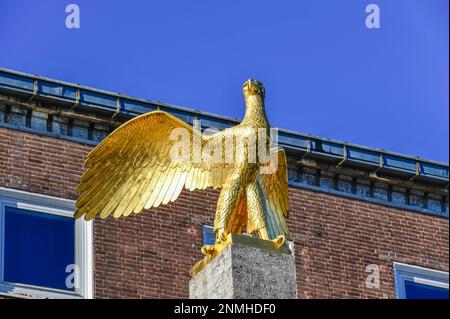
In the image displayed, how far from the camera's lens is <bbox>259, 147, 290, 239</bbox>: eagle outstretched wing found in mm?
32562

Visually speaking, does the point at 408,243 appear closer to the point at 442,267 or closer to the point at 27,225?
the point at 442,267

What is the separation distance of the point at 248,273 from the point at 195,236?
11.9 m

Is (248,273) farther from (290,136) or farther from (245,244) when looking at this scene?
(290,136)

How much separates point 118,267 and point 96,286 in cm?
81

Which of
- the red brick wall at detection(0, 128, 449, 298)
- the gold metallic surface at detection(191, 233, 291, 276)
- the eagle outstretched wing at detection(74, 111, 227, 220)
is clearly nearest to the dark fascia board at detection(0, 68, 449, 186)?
the red brick wall at detection(0, 128, 449, 298)

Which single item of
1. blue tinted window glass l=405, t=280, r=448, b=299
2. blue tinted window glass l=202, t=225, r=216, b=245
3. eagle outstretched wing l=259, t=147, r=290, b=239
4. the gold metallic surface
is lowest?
the gold metallic surface

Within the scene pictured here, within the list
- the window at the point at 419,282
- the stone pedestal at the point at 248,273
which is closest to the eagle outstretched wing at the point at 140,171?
the stone pedestal at the point at 248,273

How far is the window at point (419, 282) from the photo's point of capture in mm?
44781

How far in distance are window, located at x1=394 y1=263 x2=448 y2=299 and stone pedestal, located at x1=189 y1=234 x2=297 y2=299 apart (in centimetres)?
1382

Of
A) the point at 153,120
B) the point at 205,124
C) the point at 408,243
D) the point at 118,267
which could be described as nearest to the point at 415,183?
the point at 408,243

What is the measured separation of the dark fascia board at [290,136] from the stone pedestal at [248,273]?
37.9 ft

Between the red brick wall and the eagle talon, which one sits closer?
the eagle talon

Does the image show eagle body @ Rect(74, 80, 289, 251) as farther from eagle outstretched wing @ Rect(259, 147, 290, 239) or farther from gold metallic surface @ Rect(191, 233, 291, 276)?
gold metallic surface @ Rect(191, 233, 291, 276)

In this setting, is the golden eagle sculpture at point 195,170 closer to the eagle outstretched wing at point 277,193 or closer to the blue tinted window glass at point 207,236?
the eagle outstretched wing at point 277,193
